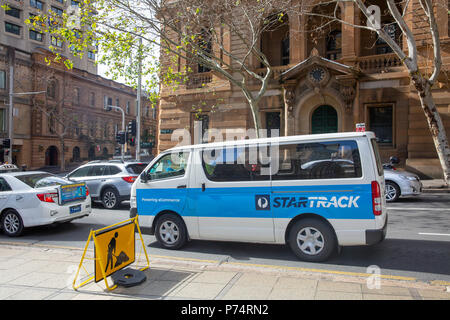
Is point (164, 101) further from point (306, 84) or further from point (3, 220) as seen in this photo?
point (3, 220)

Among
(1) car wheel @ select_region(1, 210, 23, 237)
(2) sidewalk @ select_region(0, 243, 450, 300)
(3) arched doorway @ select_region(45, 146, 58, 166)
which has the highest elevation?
(3) arched doorway @ select_region(45, 146, 58, 166)

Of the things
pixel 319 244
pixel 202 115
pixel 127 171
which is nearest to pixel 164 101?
pixel 202 115

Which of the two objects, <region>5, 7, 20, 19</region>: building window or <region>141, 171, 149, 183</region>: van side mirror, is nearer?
<region>141, 171, 149, 183</region>: van side mirror

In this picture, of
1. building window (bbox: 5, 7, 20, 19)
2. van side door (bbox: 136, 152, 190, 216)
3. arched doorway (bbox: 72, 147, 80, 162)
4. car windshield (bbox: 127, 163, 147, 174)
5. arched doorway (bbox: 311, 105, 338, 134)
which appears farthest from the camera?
arched doorway (bbox: 72, 147, 80, 162)

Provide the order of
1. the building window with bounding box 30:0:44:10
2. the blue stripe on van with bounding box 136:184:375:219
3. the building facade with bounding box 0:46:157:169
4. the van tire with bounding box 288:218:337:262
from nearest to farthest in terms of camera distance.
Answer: the blue stripe on van with bounding box 136:184:375:219
the van tire with bounding box 288:218:337:262
the building facade with bounding box 0:46:157:169
the building window with bounding box 30:0:44:10

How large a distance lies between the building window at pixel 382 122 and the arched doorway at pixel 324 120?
1.99 m

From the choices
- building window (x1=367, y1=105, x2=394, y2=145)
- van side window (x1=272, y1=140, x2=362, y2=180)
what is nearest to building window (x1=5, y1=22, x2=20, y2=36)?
building window (x1=367, y1=105, x2=394, y2=145)

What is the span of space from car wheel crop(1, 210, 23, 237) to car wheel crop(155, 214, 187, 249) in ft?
12.1

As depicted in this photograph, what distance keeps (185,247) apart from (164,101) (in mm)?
19553

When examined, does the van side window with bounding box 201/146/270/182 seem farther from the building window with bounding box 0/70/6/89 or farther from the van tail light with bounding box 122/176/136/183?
the building window with bounding box 0/70/6/89

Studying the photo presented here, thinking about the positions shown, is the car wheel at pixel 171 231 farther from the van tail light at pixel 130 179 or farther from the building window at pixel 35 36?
the building window at pixel 35 36

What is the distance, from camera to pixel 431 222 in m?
9.10

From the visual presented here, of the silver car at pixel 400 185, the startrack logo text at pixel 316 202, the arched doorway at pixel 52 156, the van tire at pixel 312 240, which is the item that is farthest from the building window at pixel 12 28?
the van tire at pixel 312 240

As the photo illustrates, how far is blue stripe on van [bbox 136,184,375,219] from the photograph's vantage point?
19.1ft
